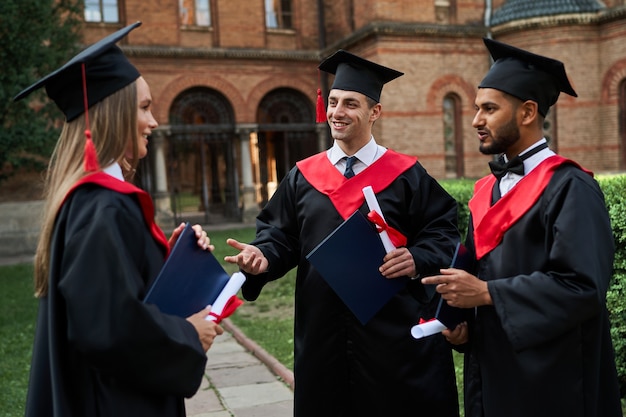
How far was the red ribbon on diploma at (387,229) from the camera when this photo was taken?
262 cm

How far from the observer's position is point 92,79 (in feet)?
6.08

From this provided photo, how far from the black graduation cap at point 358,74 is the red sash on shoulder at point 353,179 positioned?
36 centimetres

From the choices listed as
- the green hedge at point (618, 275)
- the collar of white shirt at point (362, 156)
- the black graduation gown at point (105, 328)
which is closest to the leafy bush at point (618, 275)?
the green hedge at point (618, 275)

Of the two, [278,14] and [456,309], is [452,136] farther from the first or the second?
[456,309]

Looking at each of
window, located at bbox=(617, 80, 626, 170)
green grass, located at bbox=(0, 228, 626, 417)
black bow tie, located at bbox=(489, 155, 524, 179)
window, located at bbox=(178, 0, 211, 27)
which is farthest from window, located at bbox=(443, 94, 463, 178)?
black bow tie, located at bbox=(489, 155, 524, 179)

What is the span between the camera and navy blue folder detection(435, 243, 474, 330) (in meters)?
2.35

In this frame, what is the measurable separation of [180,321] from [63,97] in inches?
32.8

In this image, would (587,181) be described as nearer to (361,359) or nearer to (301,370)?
(361,359)

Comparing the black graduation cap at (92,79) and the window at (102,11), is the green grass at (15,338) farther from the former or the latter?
the window at (102,11)

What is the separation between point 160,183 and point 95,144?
16.4 meters

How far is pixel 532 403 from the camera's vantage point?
2.15 m

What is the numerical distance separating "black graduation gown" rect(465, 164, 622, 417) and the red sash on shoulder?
81 centimetres

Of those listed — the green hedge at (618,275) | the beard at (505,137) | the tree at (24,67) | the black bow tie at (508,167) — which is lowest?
the green hedge at (618,275)

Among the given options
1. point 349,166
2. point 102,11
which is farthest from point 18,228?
point 349,166
